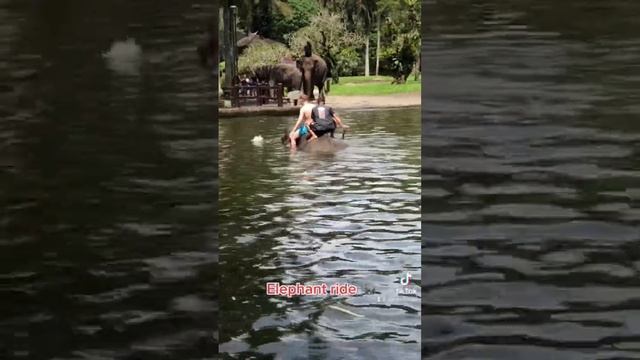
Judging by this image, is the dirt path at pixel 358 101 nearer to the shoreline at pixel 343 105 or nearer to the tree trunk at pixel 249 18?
the shoreline at pixel 343 105

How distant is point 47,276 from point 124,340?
→ 51 centimetres

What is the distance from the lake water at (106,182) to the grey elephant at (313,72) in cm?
52

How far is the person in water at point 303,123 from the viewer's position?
4000 millimetres

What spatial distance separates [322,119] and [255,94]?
0.37 meters

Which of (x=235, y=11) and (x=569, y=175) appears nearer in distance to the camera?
(x=569, y=175)

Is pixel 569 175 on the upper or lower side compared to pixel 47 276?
upper

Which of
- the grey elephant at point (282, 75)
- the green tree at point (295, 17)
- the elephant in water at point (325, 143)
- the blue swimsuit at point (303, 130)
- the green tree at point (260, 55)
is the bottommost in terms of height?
the elephant in water at point (325, 143)

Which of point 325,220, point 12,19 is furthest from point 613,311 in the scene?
point 12,19

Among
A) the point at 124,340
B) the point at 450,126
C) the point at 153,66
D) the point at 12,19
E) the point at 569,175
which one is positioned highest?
the point at 12,19

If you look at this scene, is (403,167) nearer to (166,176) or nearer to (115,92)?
(166,176)

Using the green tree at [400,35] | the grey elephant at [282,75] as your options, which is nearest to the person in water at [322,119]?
the grey elephant at [282,75]

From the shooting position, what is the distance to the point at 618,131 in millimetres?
3639

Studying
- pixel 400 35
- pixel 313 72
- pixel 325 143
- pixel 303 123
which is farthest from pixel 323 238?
pixel 400 35

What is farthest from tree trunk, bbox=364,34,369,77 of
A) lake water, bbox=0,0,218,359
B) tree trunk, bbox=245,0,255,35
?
lake water, bbox=0,0,218,359
